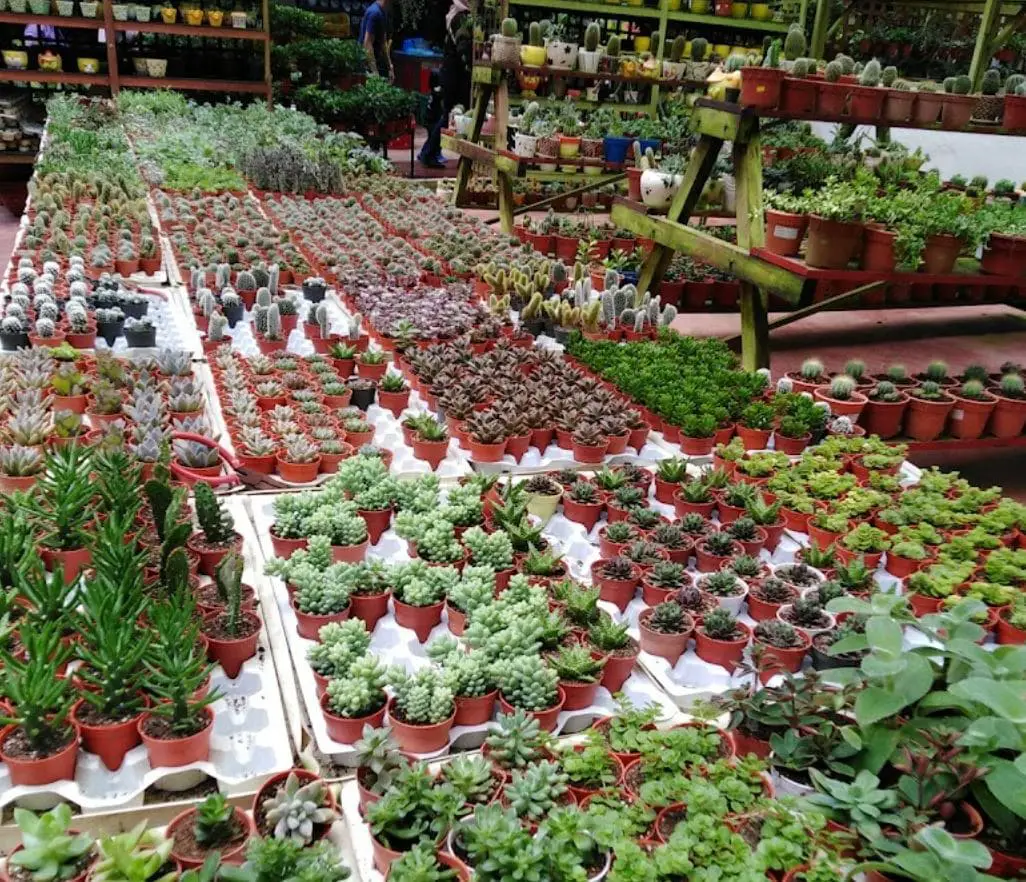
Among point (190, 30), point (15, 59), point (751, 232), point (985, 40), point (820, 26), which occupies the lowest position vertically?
point (751, 232)

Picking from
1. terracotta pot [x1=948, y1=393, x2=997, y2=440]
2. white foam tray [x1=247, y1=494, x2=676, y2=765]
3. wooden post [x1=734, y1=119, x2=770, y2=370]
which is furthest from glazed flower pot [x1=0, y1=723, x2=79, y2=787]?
terracotta pot [x1=948, y1=393, x2=997, y2=440]

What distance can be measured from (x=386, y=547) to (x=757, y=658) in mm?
1217

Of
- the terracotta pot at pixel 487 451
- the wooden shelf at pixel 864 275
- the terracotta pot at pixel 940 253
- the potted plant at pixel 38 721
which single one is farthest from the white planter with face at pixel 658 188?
the potted plant at pixel 38 721

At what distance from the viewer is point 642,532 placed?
2867 mm

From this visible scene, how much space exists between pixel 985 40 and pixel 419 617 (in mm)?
7207

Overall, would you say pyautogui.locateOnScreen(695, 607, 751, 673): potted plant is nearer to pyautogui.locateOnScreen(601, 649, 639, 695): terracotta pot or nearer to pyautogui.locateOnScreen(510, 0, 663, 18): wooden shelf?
pyautogui.locateOnScreen(601, 649, 639, 695): terracotta pot

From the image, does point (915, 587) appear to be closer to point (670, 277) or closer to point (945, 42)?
point (670, 277)

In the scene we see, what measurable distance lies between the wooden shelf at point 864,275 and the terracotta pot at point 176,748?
3343 mm

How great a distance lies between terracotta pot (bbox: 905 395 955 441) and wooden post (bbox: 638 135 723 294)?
5.90 feet

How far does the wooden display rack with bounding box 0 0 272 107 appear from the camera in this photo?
9.70 metres

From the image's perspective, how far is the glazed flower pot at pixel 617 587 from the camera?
2.57m

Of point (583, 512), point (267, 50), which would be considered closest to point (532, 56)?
point (583, 512)

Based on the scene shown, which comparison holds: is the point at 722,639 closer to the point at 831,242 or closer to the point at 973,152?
the point at 831,242

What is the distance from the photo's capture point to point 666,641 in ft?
7.72
